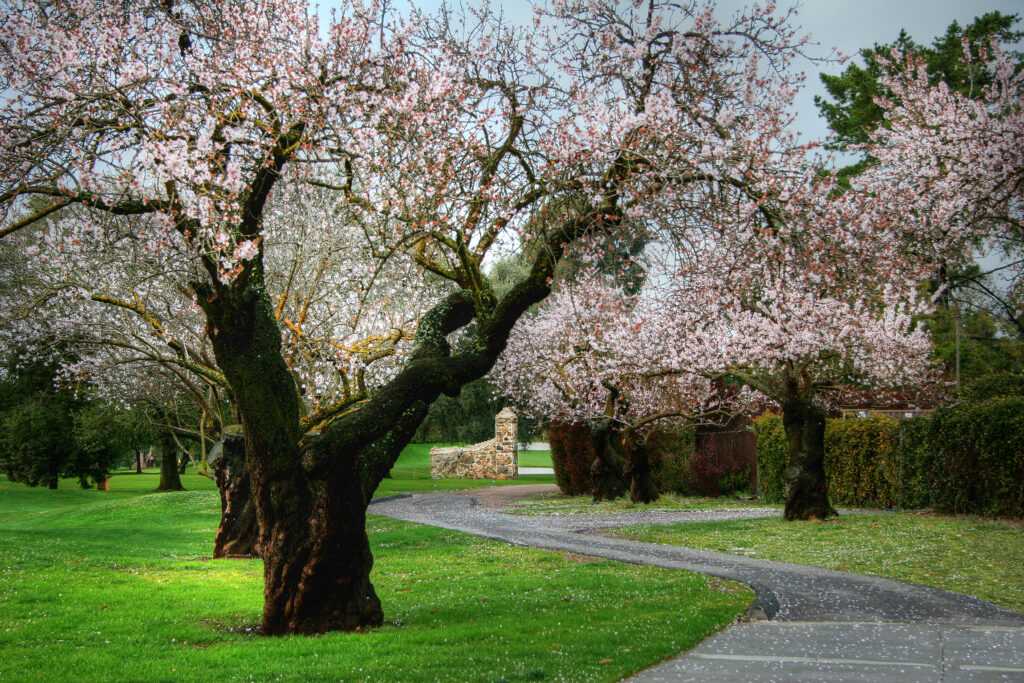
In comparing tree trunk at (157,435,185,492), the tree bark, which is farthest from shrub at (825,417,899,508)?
tree trunk at (157,435,185,492)

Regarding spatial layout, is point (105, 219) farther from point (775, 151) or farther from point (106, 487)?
point (106, 487)

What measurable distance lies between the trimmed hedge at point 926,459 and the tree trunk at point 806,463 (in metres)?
2.51

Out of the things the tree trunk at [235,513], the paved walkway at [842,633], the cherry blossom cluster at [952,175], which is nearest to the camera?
the paved walkway at [842,633]

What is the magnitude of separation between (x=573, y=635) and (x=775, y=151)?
16.3ft

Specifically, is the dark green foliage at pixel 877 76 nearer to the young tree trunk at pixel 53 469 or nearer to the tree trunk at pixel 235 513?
the tree trunk at pixel 235 513

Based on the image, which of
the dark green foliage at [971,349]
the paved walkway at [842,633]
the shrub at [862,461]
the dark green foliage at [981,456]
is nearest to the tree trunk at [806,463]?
the dark green foliage at [981,456]

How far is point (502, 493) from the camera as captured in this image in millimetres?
29234

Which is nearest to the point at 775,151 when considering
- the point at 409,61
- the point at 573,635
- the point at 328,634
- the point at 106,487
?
the point at 409,61

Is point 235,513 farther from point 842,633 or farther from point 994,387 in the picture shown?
point 994,387

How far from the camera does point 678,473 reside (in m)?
26.2

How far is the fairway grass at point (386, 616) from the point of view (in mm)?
6273

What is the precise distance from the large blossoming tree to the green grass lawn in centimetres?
576

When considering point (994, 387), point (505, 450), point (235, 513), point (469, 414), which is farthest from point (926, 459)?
point (469, 414)

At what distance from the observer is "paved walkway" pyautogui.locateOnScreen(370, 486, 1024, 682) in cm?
589
